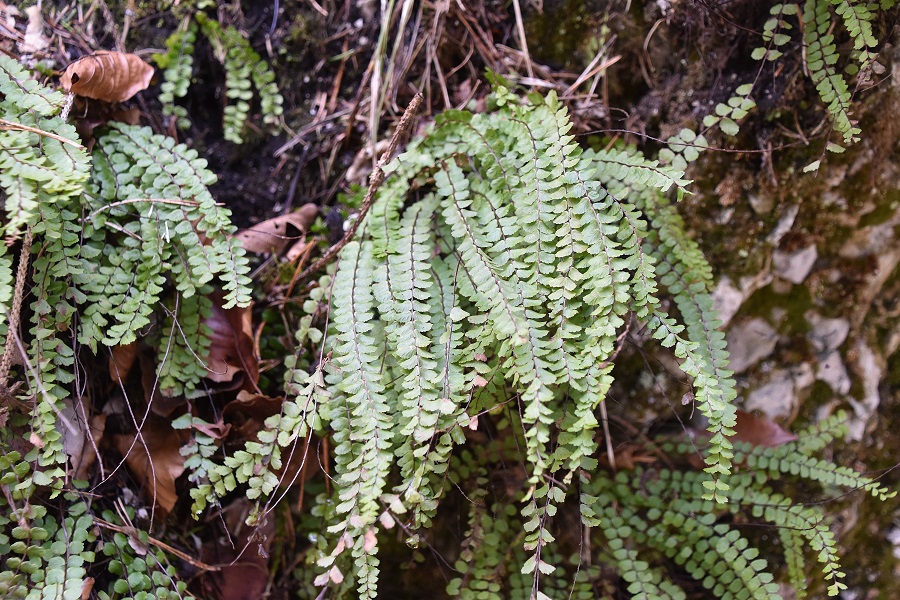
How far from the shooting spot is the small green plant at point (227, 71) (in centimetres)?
247

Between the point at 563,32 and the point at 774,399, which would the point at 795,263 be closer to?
the point at 774,399

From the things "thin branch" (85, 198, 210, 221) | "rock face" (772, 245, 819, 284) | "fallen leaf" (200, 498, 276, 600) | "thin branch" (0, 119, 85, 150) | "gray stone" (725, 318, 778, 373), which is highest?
"thin branch" (0, 119, 85, 150)

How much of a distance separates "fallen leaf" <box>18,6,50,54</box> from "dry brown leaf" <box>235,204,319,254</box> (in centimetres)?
93

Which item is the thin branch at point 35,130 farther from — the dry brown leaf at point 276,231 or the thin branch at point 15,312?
the dry brown leaf at point 276,231

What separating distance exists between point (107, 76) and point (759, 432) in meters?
2.72

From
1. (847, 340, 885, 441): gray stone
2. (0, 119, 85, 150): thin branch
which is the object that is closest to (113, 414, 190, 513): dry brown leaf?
(0, 119, 85, 150): thin branch

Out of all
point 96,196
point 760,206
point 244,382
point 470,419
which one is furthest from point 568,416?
point 96,196

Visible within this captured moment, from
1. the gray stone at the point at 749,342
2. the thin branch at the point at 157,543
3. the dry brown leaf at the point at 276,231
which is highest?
the dry brown leaf at the point at 276,231

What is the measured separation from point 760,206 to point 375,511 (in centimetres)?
188

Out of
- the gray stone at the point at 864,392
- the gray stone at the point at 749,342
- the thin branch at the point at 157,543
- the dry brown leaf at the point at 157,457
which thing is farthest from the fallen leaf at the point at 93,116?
the gray stone at the point at 864,392

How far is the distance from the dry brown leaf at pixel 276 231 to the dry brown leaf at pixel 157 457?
685 millimetres

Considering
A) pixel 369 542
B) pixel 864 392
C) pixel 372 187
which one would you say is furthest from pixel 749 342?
pixel 369 542

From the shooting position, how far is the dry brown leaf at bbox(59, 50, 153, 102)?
2.03 meters

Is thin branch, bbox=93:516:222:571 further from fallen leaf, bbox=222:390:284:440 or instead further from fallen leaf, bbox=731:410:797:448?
fallen leaf, bbox=731:410:797:448
